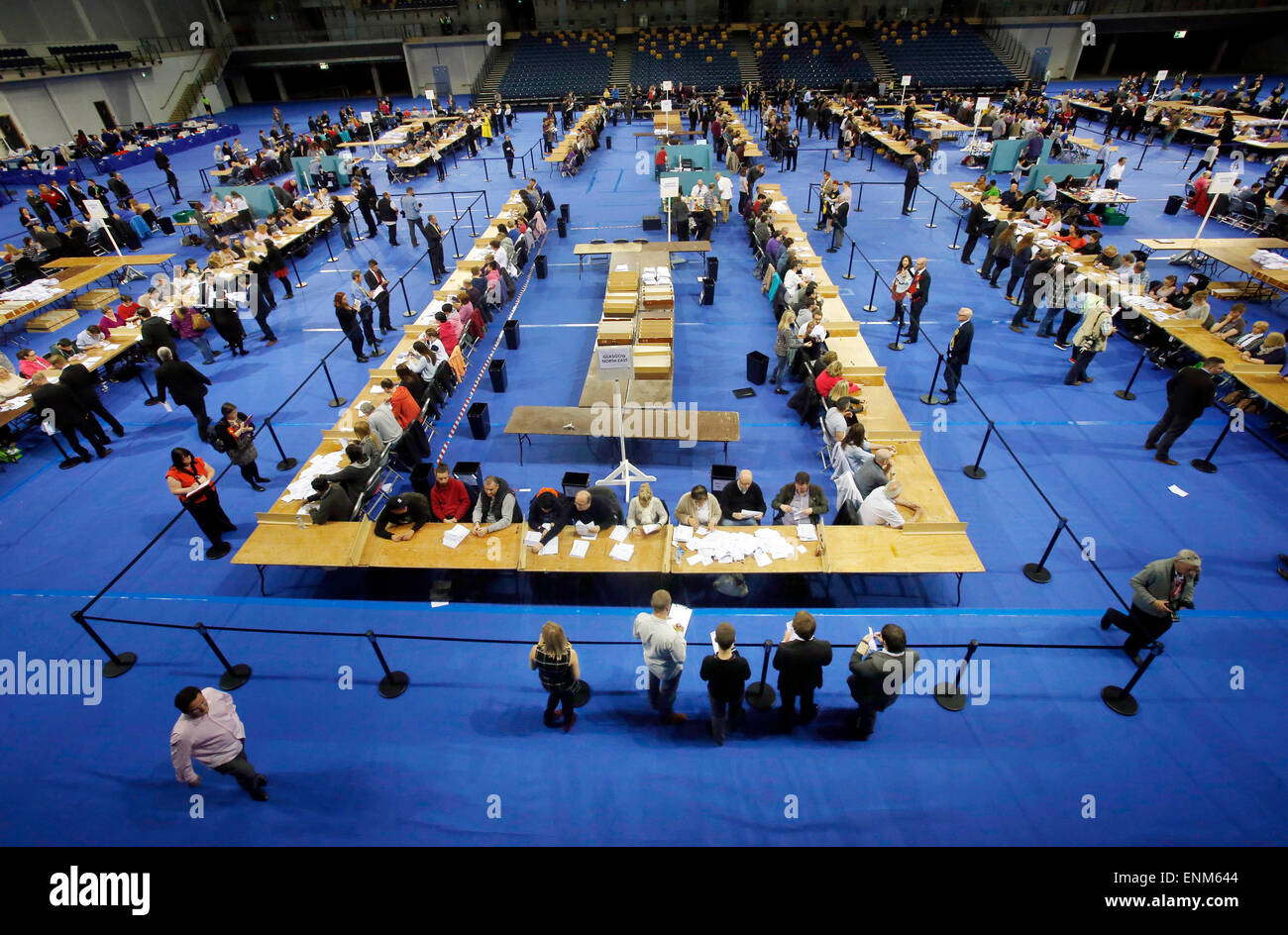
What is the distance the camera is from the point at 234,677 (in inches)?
253

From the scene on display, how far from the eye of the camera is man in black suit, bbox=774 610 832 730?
498cm

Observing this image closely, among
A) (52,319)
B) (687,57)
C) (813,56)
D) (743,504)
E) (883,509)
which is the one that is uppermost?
(687,57)

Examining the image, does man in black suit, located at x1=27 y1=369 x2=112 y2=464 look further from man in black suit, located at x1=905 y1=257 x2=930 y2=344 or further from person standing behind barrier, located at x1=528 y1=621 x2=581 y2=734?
man in black suit, located at x1=905 y1=257 x2=930 y2=344

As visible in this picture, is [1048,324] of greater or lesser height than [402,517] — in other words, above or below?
below

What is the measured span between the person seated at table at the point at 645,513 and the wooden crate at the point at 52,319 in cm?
1599

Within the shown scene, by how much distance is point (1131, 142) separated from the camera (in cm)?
2703

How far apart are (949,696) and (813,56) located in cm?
4632

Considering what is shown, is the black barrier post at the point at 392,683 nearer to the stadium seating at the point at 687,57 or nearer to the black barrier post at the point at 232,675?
the black barrier post at the point at 232,675

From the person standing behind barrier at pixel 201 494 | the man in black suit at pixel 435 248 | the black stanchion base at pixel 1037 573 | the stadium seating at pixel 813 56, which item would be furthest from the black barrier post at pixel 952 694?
the stadium seating at pixel 813 56

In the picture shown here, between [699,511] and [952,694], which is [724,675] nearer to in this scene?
[699,511]

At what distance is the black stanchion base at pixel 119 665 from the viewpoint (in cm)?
656

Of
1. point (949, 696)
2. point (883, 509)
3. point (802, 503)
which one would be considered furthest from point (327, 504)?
point (949, 696)
